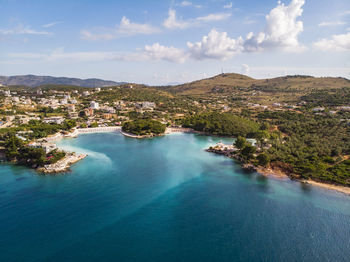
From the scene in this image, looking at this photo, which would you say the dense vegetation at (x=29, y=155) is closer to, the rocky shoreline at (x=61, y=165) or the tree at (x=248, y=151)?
the rocky shoreline at (x=61, y=165)

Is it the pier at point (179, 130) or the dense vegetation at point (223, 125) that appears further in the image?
the pier at point (179, 130)

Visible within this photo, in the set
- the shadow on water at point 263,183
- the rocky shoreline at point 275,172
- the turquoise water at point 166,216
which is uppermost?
the rocky shoreline at point 275,172

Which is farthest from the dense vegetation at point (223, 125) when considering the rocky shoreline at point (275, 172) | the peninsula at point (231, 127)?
the rocky shoreline at point (275, 172)

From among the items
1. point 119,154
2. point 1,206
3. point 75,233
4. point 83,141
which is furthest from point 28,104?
point 75,233

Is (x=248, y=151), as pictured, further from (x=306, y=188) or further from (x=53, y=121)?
(x=53, y=121)

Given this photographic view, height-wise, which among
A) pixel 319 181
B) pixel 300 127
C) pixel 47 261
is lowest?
pixel 47 261

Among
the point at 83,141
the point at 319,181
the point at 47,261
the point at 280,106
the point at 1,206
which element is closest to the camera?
the point at 47,261

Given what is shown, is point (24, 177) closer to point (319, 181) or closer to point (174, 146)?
point (174, 146)
